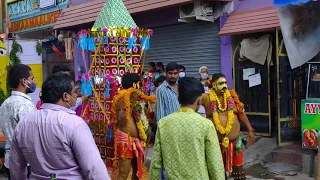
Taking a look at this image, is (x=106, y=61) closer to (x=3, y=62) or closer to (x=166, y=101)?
(x=166, y=101)

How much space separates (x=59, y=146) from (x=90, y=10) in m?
10.8

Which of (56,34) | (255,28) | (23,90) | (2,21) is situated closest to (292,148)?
(255,28)

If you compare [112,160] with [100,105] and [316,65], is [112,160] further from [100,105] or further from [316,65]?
[316,65]

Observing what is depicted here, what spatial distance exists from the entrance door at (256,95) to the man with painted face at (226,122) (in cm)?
319

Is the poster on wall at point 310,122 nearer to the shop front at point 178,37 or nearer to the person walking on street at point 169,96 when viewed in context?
the person walking on street at point 169,96

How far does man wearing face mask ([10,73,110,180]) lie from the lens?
256 cm

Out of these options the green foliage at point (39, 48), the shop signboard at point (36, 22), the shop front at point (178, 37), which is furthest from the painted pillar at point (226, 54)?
the shop signboard at point (36, 22)

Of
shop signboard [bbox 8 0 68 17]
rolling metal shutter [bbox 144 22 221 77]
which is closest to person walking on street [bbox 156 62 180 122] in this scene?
rolling metal shutter [bbox 144 22 221 77]

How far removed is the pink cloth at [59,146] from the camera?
2555 mm

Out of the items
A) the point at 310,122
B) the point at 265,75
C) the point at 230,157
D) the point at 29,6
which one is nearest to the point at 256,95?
the point at 265,75

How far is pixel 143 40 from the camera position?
7.28 m

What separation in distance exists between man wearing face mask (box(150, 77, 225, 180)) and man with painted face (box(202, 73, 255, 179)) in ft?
7.75

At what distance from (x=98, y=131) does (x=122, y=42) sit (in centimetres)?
150

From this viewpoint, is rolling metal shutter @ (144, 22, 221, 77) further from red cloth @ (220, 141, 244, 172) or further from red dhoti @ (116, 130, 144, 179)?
red dhoti @ (116, 130, 144, 179)
